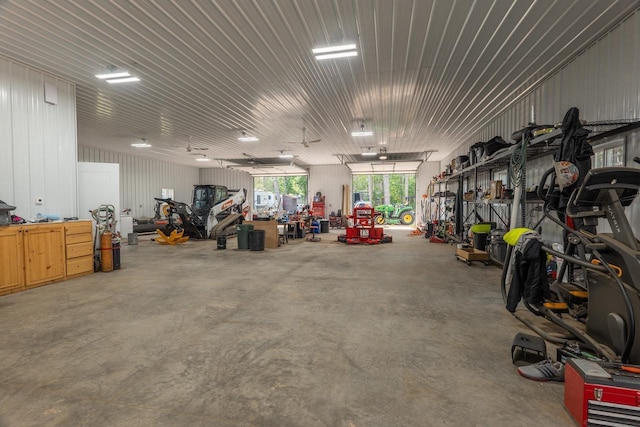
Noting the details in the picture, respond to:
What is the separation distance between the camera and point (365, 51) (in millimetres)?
4785

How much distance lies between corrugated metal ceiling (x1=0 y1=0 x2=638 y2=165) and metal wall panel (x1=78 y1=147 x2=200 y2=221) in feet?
17.3

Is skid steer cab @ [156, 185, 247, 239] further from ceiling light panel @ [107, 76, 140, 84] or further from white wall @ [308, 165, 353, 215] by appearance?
white wall @ [308, 165, 353, 215]

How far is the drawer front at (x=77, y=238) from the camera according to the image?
5333 millimetres

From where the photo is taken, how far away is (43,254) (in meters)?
4.94

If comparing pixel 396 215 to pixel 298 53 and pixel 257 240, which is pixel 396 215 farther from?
pixel 298 53

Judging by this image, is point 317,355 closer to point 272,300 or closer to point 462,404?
point 462,404

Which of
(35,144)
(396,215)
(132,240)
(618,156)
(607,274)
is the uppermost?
(35,144)

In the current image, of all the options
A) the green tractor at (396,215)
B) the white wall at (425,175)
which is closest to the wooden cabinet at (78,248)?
the green tractor at (396,215)

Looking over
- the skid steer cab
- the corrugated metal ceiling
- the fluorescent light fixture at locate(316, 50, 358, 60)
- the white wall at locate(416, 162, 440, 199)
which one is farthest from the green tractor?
the fluorescent light fixture at locate(316, 50, 358, 60)

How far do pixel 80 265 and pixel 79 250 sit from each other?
1.01 ft

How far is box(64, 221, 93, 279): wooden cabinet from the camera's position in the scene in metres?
5.36

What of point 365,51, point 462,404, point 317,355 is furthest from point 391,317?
point 365,51

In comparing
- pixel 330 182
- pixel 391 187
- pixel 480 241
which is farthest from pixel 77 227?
pixel 391 187

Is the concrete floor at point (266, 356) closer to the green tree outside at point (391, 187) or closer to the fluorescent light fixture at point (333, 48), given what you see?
the fluorescent light fixture at point (333, 48)
